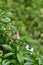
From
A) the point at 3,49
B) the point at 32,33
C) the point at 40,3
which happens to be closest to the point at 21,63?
the point at 3,49

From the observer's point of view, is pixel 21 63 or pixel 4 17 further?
pixel 4 17

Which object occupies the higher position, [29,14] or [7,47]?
[7,47]

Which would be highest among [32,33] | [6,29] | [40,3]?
[6,29]

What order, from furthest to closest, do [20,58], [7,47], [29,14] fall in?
[29,14] < [7,47] < [20,58]

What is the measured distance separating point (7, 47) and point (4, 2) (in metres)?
2.26

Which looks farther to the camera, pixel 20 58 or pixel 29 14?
pixel 29 14

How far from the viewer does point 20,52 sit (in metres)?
3.49

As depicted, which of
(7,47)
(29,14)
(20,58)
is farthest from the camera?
(29,14)

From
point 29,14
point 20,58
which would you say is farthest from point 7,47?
point 29,14

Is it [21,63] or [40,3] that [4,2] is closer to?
[40,3]

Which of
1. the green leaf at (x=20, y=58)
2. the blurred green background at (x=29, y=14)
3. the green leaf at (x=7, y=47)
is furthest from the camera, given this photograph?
the blurred green background at (x=29, y=14)

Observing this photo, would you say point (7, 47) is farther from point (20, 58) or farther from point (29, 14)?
point (29, 14)

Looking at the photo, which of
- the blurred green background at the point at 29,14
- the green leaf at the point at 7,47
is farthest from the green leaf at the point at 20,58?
the blurred green background at the point at 29,14

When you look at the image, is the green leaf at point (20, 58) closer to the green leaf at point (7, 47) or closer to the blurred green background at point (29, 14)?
the green leaf at point (7, 47)
